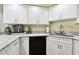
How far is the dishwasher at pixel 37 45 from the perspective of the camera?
11.1 feet

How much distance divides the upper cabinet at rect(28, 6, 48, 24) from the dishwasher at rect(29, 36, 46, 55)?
736 millimetres

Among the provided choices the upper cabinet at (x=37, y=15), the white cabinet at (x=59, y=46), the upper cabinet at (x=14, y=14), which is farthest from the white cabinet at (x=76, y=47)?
the upper cabinet at (x=14, y=14)

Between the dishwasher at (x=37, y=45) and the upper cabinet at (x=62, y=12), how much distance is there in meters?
0.83

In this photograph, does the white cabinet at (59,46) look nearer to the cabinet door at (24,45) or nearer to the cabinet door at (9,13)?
the cabinet door at (24,45)

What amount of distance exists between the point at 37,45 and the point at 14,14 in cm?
127

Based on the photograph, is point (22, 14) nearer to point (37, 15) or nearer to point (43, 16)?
point (37, 15)

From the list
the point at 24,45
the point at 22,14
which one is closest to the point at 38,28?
the point at 22,14

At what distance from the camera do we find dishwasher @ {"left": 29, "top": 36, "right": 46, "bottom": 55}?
3.39 metres

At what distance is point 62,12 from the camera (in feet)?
11.2

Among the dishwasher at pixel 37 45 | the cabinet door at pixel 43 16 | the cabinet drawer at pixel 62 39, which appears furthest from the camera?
the cabinet door at pixel 43 16

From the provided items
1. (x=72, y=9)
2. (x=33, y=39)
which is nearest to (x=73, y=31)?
(x=72, y=9)

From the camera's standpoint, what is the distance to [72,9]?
116 inches
